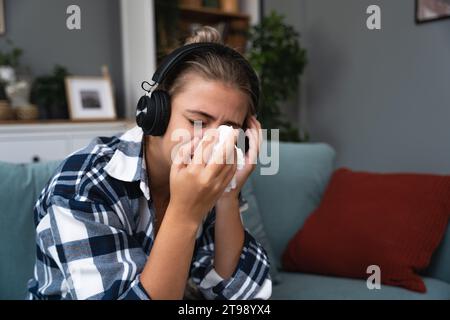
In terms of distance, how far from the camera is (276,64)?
2221mm

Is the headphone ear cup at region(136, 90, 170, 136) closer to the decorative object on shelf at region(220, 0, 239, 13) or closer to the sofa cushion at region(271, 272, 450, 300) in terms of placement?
the sofa cushion at region(271, 272, 450, 300)

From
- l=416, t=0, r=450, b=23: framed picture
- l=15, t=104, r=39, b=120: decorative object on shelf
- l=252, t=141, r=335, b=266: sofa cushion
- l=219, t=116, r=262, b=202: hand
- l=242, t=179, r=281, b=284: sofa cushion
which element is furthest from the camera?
l=15, t=104, r=39, b=120: decorative object on shelf

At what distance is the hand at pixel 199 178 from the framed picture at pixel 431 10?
1.38m

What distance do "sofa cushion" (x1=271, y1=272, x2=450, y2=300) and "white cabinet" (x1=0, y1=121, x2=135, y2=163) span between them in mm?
1399

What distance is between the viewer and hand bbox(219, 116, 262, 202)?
0.79 metres

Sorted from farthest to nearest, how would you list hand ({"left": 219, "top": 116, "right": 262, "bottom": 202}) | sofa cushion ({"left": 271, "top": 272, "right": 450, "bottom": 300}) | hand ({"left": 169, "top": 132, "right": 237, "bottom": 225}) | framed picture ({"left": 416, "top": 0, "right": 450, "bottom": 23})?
1. framed picture ({"left": 416, "top": 0, "right": 450, "bottom": 23})
2. sofa cushion ({"left": 271, "top": 272, "right": 450, "bottom": 300})
3. hand ({"left": 219, "top": 116, "right": 262, "bottom": 202})
4. hand ({"left": 169, "top": 132, "right": 237, "bottom": 225})

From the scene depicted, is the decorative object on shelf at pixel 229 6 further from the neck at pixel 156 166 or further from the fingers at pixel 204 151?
the fingers at pixel 204 151

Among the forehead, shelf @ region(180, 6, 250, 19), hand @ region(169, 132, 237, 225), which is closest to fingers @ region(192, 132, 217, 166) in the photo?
hand @ region(169, 132, 237, 225)

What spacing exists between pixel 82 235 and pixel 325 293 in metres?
0.74

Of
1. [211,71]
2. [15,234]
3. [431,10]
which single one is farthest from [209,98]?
[431,10]

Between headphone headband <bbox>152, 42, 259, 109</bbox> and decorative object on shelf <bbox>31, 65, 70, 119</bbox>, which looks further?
decorative object on shelf <bbox>31, 65, 70, 119</bbox>

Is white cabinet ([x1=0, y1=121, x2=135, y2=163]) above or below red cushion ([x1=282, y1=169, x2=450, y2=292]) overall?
above
